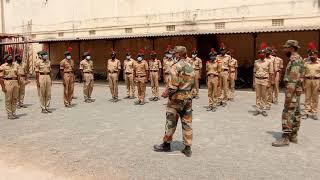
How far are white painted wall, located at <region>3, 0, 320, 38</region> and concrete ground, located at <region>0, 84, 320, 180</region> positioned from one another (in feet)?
31.6

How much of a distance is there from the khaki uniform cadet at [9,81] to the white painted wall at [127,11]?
13.0 meters

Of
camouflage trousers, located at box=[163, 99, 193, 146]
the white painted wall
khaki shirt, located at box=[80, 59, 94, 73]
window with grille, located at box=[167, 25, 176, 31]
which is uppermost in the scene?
the white painted wall

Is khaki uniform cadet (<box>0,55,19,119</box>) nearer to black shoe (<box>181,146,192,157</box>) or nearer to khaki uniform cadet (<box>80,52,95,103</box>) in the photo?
khaki uniform cadet (<box>80,52,95,103</box>)

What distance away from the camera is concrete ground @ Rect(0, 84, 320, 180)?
575 cm

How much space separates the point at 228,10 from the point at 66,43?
39.1 ft

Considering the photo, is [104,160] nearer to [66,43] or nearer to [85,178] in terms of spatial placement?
[85,178]

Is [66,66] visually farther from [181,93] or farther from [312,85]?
[312,85]

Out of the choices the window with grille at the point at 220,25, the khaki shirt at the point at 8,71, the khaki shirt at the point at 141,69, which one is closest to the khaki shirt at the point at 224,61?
the khaki shirt at the point at 141,69

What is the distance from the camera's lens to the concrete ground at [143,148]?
5750mm

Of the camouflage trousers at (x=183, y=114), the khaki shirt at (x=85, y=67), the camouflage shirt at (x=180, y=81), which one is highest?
the khaki shirt at (x=85, y=67)

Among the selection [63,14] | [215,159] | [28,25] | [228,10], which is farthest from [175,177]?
[28,25]

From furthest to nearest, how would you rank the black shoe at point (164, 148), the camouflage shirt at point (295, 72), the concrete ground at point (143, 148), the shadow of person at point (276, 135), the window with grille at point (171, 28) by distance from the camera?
1. the window with grille at point (171, 28)
2. the shadow of person at point (276, 135)
3. the camouflage shirt at point (295, 72)
4. the black shoe at point (164, 148)
5. the concrete ground at point (143, 148)

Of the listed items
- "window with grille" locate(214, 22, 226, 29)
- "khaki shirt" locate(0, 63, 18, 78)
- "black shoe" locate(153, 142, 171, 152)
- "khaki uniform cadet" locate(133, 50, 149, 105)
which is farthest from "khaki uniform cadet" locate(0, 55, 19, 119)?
"window with grille" locate(214, 22, 226, 29)

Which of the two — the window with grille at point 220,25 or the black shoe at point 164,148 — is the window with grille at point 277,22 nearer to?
the window with grille at point 220,25
